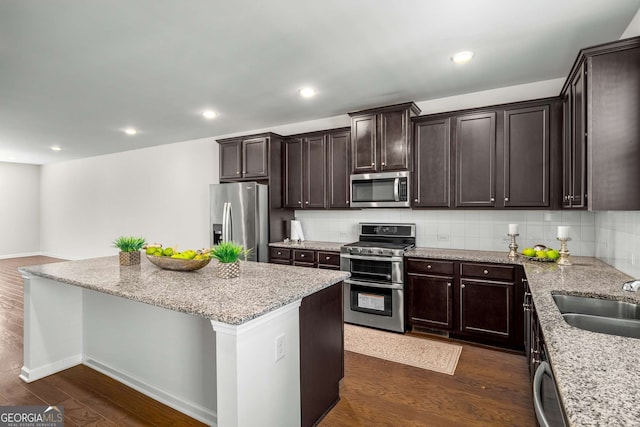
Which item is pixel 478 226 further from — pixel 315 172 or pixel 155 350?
pixel 155 350

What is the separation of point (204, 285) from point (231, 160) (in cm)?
334

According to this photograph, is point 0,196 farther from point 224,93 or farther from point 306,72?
point 306,72

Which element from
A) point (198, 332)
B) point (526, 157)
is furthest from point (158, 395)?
point (526, 157)

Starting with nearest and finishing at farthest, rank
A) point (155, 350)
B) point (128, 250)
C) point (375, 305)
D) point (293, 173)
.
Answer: point (155, 350) < point (128, 250) < point (375, 305) < point (293, 173)

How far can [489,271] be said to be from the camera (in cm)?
314

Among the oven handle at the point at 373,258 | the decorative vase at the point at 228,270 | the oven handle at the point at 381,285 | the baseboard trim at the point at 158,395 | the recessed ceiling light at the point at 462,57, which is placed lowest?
the baseboard trim at the point at 158,395

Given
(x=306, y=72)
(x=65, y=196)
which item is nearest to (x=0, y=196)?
(x=65, y=196)

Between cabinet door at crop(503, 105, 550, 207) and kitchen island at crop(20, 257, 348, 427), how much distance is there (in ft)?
7.03

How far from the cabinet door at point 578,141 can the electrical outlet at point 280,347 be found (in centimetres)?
223

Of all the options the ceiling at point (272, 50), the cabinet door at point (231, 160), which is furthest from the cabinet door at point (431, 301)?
the cabinet door at point (231, 160)

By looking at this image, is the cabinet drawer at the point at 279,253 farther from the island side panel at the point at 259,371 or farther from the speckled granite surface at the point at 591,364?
the speckled granite surface at the point at 591,364

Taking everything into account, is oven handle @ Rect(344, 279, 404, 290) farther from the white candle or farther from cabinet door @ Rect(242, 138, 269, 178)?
cabinet door @ Rect(242, 138, 269, 178)

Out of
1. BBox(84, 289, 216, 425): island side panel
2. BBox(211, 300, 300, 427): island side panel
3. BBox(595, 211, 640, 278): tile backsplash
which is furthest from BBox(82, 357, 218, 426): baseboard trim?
BBox(595, 211, 640, 278): tile backsplash

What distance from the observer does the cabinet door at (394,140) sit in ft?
12.0
